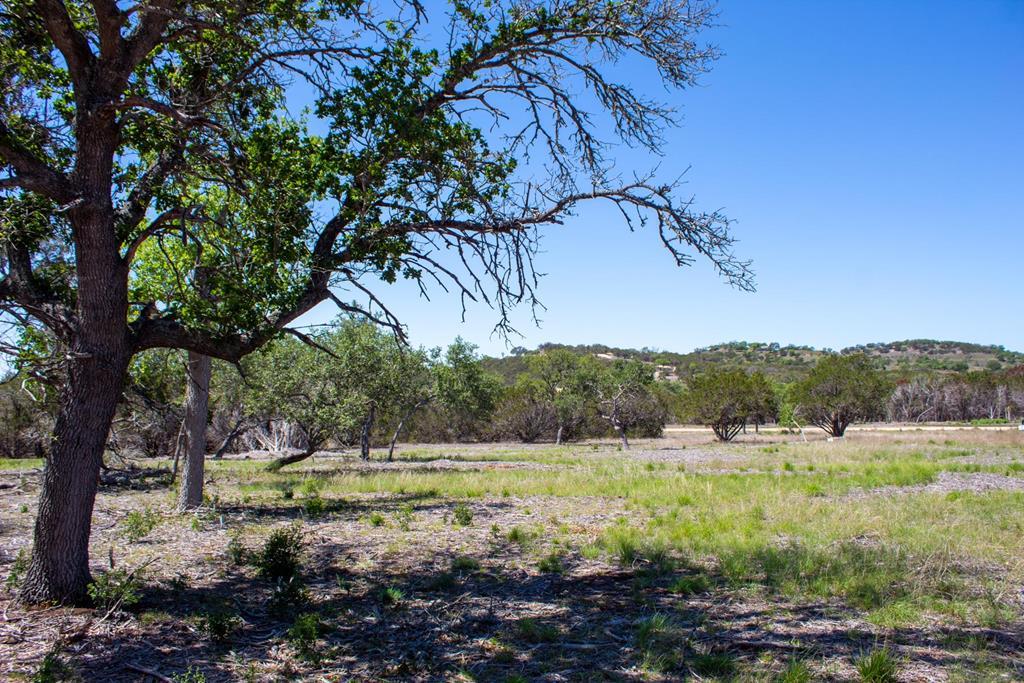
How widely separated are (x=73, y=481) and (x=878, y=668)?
6.95 metres

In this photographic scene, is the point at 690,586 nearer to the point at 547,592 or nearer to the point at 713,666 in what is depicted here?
the point at 547,592

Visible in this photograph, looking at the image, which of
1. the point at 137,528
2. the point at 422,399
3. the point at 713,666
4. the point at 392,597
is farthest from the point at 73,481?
the point at 422,399

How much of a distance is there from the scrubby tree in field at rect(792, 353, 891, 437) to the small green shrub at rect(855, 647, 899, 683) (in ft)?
146

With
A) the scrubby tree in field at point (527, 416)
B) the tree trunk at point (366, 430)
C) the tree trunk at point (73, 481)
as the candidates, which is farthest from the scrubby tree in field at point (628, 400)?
the tree trunk at point (73, 481)

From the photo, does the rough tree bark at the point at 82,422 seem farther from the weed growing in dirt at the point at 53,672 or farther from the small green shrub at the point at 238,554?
the small green shrub at the point at 238,554

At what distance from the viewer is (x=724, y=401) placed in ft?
150

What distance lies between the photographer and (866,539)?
31.7 ft

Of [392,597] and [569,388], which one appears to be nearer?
[392,597]

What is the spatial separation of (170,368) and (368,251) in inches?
459

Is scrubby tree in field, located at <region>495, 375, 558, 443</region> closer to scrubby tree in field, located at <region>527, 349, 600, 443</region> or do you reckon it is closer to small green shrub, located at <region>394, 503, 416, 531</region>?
scrubby tree in field, located at <region>527, 349, 600, 443</region>

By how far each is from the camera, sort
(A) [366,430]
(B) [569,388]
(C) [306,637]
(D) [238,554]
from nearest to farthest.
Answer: (C) [306,637] → (D) [238,554] → (A) [366,430] → (B) [569,388]

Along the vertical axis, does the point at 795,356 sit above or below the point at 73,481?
above

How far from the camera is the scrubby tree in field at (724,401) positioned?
45750 mm

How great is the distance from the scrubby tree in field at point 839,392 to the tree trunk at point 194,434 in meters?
42.9
